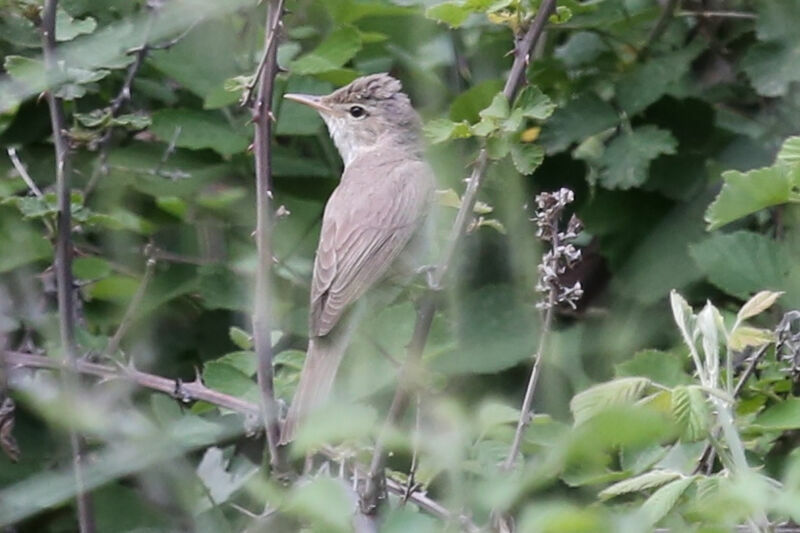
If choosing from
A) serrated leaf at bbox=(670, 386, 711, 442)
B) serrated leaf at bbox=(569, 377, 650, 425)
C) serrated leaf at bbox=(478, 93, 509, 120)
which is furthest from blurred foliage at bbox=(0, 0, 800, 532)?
serrated leaf at bbox=(670, 386, 711, 442)

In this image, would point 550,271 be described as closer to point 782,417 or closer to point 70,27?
point 782,417

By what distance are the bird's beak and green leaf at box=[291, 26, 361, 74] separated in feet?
0.30

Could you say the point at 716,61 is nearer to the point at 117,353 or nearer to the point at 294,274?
the point at 294,274

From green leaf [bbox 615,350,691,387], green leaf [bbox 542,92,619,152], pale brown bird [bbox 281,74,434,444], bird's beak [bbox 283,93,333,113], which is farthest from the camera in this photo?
green leaf [bbox 542,92,619,152]

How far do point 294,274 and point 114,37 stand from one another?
1000mm

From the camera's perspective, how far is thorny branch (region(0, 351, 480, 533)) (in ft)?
7.90

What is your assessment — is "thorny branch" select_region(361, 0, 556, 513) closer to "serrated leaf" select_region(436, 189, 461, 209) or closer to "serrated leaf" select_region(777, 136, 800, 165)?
"serrated leaf" select_region(436, 189, 461, 209)

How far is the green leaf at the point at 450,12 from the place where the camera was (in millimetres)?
2779

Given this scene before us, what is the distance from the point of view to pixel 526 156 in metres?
2.62

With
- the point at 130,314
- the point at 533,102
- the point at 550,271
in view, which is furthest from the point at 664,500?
the point at 130,314

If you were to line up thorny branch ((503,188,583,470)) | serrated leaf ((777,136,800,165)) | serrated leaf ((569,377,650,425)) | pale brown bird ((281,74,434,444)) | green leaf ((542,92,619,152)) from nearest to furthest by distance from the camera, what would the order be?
serrated leaf ((569,377,650,425)) < thorny branch ((503,188,583,470)) < serrated leaf ((777,136,800,165)) < pale brown bird ((281,74,434,444)) < green leaf ((542,92,619,152))

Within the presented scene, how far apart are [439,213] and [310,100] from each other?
1.42 feet

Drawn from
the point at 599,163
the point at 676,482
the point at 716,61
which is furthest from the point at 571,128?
the point at 676,482

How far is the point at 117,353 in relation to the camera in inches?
121
